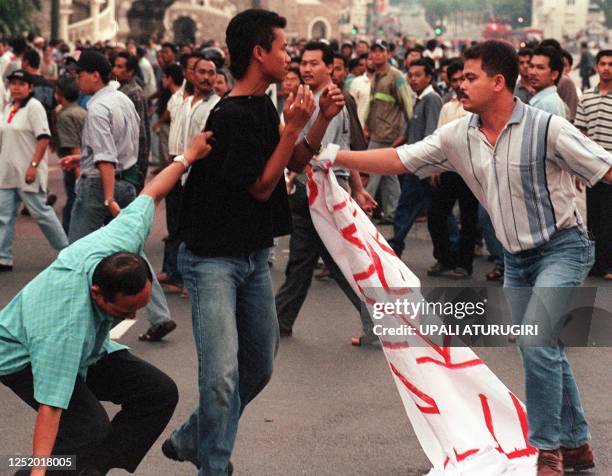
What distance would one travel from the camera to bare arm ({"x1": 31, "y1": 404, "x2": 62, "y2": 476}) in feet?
14.5

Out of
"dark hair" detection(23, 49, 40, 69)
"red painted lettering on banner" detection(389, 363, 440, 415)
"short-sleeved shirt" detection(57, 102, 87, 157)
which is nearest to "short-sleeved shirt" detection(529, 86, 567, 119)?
"short-sleeved shirt" detection(57, 102, 87, 157)

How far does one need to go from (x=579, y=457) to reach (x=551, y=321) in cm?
67

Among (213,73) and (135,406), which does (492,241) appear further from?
(135,406)

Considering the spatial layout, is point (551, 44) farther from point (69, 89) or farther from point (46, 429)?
point (46, 429)

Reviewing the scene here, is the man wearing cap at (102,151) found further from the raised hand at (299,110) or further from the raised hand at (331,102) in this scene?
the raised hand at (299,110)

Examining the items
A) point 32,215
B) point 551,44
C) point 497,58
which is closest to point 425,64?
point 551,44

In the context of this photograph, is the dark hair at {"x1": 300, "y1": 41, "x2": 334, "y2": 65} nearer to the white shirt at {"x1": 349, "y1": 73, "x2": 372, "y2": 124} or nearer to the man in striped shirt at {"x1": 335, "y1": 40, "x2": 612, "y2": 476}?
the man in striped shirt at {"x1": 335, "y1": 40, "x2": 612, "y2": 476}

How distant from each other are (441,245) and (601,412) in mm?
4257

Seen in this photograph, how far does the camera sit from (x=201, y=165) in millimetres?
5082

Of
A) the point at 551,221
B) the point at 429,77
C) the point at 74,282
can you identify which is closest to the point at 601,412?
the point at 551,221

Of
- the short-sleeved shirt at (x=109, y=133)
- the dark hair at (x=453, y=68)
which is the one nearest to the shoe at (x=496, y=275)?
the dark hair at (x=453, y=68)

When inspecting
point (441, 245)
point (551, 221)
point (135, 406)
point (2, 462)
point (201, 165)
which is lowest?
point (441, 245)

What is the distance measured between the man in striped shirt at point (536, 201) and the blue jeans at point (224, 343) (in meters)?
1.03

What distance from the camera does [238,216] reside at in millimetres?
5051
